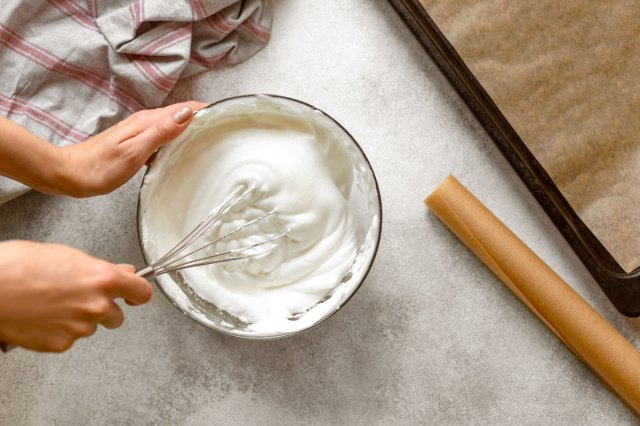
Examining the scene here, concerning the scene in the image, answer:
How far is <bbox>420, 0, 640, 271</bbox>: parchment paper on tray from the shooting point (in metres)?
0.78

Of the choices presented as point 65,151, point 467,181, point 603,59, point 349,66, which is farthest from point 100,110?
point 603,59

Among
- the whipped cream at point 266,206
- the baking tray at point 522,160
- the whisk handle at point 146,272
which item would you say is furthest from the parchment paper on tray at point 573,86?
the whisk handle at point 146,272

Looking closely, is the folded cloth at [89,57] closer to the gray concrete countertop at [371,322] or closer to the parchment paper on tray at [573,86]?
the gray concrete countertop at [371,322]

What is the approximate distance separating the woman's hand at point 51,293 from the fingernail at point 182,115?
0.21 metres

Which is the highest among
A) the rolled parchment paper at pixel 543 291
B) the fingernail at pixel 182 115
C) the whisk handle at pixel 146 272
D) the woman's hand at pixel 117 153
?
the fingernail at pixel 182 115

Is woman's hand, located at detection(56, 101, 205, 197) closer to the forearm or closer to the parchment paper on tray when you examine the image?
the forearm

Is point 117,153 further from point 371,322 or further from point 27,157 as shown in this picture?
point 371,322

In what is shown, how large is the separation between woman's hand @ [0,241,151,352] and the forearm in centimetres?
19

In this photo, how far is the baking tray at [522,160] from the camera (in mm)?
801

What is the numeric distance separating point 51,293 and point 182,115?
26 centimetres

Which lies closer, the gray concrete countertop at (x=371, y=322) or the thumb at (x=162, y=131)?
the thumb at (x=162, y=131)

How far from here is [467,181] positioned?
0.84 metres

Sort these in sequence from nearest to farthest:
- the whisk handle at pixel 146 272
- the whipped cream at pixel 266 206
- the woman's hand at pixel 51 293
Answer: the woman's hand at pixel 51 293
the whisk handle at pixel 146 272
the whipped cream at pixel 266 206

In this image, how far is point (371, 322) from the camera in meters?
0.82
